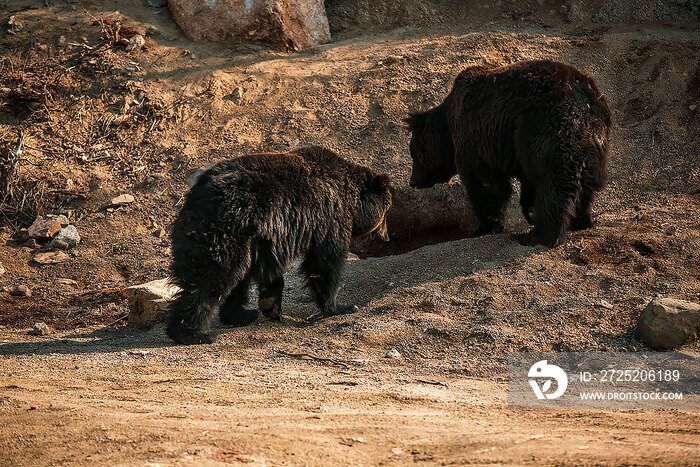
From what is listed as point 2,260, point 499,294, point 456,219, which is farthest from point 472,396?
point 2,260

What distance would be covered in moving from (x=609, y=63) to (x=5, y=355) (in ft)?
34.4

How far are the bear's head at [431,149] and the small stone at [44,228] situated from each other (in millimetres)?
5275

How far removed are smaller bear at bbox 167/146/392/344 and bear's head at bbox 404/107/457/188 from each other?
2095 millimetres

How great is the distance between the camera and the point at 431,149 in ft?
34.1

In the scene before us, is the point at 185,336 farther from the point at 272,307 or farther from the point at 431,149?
the point at 431,149

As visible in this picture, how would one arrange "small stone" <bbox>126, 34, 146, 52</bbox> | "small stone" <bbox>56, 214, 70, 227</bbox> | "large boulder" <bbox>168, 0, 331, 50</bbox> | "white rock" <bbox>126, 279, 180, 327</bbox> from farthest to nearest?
"large boulder" <bbox>168, 0, 331, 50</bbox>, "small stone" <bbox>126, 34, 146, 52</bbox>, "small stone" <bbox>56, 214, 70, 227</bbox>, "white rock" <bbox>126, 279, 180, 327</bbox>

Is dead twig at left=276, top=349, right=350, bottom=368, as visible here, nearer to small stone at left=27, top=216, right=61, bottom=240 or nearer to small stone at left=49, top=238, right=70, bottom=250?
small stone at left=49, top=238, right=70, bottom=250

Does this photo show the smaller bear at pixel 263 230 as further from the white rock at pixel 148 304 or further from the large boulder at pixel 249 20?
the large boulder at pixel 249 20

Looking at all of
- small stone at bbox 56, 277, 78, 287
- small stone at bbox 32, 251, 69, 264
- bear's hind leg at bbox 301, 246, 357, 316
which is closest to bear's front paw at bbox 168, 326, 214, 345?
bear's hind leg at bbox 301, 246, 357, 316

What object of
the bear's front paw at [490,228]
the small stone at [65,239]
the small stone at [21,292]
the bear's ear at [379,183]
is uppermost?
the bear's ear at [379,183]

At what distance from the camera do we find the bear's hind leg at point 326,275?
7777 millimetres

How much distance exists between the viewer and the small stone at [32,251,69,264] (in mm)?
10117

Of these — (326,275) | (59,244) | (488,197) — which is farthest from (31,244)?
(488,197)

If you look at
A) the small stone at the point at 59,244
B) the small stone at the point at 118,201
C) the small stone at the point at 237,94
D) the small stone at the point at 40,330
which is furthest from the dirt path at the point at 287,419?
the small stone at the point at 237,94
